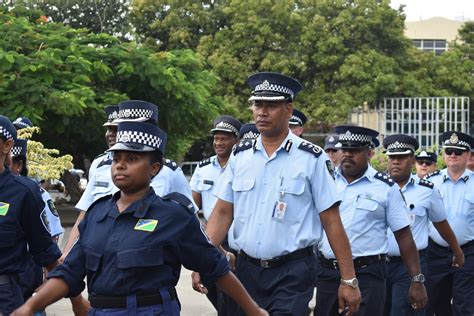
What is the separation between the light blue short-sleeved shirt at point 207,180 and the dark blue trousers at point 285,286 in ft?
11.5

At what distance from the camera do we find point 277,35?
37.4 m

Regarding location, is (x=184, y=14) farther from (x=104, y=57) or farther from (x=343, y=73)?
(x=104, y=57)

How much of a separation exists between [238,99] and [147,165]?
105 feet

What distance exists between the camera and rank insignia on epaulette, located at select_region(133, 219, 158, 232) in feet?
15.3

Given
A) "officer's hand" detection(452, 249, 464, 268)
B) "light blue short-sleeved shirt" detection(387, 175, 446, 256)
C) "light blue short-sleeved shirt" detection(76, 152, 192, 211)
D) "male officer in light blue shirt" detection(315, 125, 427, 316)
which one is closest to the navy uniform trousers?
"male officer in light blue shirt" detection(315, 125, 427, 316)

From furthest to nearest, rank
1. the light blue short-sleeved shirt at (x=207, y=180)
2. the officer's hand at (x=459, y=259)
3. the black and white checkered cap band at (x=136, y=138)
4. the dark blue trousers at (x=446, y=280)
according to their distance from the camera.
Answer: the dark blue trousers at (x=446, y=280) → the light blue short-sleeved shirt at (x=207, y=180) → the officer's hand at (x=459, y=259) → the black and white checkered cap band at (x=136, y=138)

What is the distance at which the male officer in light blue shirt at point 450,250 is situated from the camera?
10039mm

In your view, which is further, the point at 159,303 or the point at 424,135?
the point at 424,135

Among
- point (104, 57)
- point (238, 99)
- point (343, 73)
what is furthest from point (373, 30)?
point (104, 57)

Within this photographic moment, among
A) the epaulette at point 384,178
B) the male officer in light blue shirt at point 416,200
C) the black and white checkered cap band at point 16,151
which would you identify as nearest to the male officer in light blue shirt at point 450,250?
the male officer in light blue shirt at point 416,200

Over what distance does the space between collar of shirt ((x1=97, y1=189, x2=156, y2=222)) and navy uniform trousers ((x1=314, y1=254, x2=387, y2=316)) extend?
9.62 ft

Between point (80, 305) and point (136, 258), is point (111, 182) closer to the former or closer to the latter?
point (80, 305)

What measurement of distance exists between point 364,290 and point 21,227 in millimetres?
2846

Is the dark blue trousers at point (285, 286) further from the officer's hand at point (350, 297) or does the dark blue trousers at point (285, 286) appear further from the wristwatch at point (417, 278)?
the wristwatch at point (417, 278)
